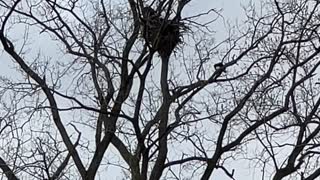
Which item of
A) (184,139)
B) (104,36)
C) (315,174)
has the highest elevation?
(104,36)

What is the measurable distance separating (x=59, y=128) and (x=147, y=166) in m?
Result: 2.10

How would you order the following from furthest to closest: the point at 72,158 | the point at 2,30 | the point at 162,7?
the point at 72,158 → the point at 2,30 → the point at 162,7

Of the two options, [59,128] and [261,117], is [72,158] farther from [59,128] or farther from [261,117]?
[261,117]

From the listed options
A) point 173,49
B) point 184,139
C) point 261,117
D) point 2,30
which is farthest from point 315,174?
point 2,30

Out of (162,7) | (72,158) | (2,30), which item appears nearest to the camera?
(162,7)

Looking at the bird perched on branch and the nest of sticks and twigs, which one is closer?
the nest of sticks and twigs

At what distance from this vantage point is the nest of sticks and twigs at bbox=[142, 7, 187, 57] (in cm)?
969

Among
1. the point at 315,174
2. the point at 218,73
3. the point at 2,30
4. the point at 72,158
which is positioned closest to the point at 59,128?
the point at 72,158

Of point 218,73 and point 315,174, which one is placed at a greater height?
point 218,73

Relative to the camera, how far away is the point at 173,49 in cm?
1148

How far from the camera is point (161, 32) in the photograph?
10375 millimetres

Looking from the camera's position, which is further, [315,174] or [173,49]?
[173,49]

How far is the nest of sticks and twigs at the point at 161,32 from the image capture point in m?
9.69

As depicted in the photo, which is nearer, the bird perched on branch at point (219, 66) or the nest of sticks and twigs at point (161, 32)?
the nest of sticks and twigs at point (161, 32)
